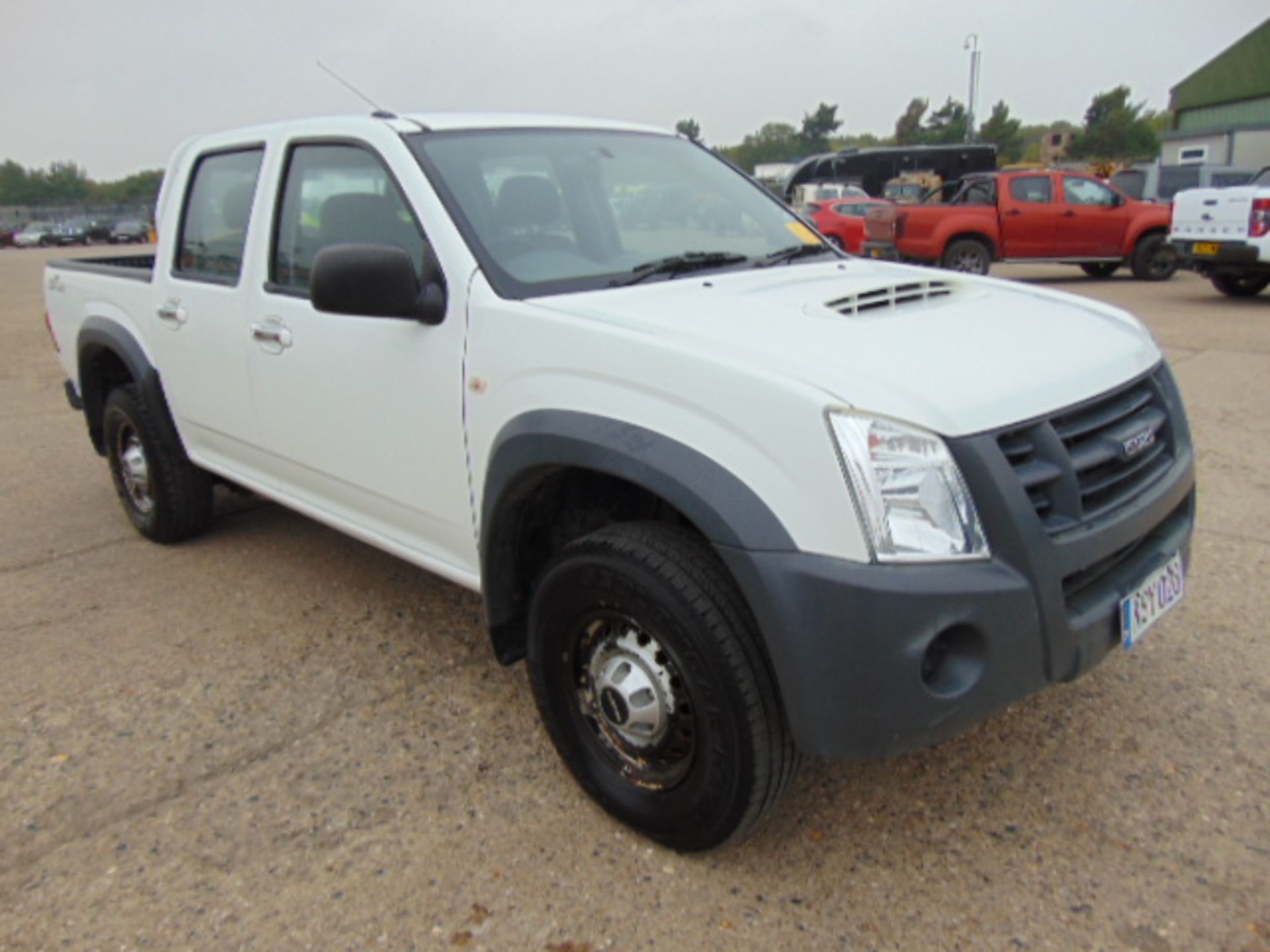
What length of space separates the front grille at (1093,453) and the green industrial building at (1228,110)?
39.7 m

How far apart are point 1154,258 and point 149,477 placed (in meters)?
14.7

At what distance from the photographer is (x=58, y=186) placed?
9488 cm

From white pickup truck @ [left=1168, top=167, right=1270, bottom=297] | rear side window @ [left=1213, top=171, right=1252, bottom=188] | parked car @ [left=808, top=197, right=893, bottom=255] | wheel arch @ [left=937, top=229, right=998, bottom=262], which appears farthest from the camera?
parked car @ [left=808, top=197, right=893, bottom=255]

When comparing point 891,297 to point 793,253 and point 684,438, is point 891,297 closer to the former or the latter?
point 793,253

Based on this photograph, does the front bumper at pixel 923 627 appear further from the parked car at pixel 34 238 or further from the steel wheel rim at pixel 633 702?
the parked car at pixel 34 238

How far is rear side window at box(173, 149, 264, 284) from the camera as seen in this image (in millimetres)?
3758

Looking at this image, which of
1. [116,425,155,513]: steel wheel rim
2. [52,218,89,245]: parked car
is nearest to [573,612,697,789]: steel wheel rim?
[116,425,155,513]: steel wheel rim

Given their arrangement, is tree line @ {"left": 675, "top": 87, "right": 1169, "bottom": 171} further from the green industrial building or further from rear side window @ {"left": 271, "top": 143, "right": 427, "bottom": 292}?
rear side window @ {"left": 271, "top": 143, "right": 427, "bottom": 292}

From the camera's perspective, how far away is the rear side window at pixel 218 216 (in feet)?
12.3

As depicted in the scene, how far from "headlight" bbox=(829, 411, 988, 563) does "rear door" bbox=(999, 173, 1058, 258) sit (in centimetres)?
1363

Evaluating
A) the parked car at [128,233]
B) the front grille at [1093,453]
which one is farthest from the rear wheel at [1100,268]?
the parked car at [128,233]

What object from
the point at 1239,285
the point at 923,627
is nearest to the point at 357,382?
the point at 923,627

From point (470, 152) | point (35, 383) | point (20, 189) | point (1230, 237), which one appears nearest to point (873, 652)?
A: point (470, 152)

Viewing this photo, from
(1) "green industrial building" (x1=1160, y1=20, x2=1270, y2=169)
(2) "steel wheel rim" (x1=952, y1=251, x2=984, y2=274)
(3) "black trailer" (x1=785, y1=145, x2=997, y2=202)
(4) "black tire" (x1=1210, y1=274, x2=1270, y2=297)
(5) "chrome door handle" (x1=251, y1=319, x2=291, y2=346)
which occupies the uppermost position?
(1) "green industrial building" (x1=1160, y1=20, x2=1270, y2=169)
